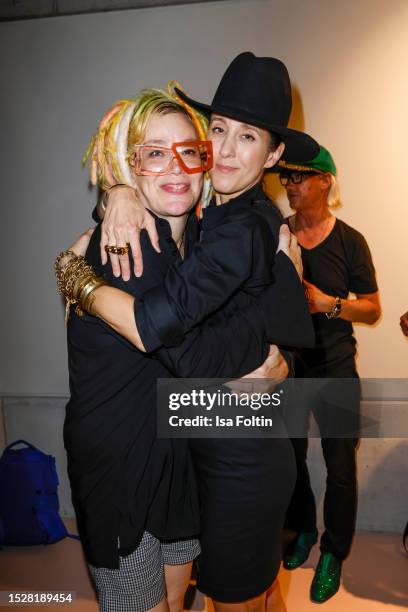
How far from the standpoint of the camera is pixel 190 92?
2873 millimetres

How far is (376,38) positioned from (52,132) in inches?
69.2

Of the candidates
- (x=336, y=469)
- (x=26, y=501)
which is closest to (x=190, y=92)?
(x=336, y=469)

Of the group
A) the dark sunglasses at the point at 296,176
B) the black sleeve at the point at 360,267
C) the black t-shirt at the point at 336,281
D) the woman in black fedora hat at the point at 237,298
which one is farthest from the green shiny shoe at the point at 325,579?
the dark sunglasses at the point at 296,176

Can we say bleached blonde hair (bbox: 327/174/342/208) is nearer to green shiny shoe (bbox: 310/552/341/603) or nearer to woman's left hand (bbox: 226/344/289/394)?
woman's left hand (bbox: 226/344/289/394)

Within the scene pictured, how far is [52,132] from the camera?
3.04 metres

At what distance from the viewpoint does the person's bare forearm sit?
1.29 m

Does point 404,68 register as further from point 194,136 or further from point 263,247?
point 263,247

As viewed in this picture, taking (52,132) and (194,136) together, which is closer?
(194,136)

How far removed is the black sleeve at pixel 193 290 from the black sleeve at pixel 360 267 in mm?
1605

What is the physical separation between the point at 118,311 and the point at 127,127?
22.8 inches

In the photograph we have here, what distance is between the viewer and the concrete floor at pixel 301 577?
2.54 metres

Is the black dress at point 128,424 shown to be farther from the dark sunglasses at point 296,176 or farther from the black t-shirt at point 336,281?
the dark sunglasses at point 296,176

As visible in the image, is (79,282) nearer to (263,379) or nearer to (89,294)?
(89,294)

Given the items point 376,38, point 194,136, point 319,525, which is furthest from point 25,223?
point 319,525
